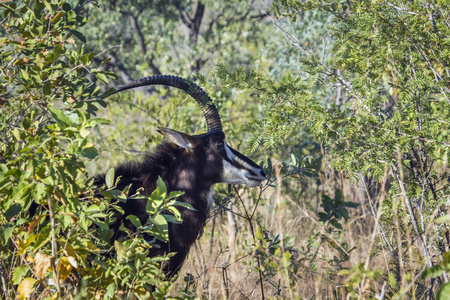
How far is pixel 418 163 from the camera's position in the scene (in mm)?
4062

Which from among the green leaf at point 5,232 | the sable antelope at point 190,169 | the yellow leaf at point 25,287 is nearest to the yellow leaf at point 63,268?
the yellow leaf at point 25,287

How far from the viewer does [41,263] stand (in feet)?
8.77

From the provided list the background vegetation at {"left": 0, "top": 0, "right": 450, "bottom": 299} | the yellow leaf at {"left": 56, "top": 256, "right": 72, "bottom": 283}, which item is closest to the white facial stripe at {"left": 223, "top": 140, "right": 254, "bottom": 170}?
the background vegetation at {"left": 0, "top": 0, "right": 450, "bottom": 299}

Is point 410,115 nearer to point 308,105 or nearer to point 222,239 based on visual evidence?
point 308,105

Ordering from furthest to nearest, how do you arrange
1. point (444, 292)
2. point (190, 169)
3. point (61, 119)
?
1. point (190, 169)
2. point (61, 119)
3. point (444, 292)

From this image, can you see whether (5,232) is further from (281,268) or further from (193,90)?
(193,90)

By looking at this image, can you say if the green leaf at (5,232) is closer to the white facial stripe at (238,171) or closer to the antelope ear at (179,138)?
the antelope ear at (179,138)

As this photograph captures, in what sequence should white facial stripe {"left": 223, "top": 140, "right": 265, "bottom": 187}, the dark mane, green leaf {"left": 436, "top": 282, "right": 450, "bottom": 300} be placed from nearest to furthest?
1. green leaf {"left": 436, "top": 282, "right": 450, "bottom": 300}
2. the dark mane
3. white facial stripe {"left": 223, "top": 140, "right": 265, "bottom": 187}

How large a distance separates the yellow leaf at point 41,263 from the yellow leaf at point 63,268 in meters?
0.06

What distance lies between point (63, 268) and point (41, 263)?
12 cm

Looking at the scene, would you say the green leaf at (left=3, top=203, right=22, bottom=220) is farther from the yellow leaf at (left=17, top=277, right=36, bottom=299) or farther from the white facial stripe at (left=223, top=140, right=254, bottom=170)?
the white facial stripe at (left=223, top=140, right=254, bottom=170)

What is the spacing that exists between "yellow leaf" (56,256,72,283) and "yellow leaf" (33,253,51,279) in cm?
6

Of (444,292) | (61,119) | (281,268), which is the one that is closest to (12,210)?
(61,119)

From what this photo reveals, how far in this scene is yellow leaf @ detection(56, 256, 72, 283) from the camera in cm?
268
